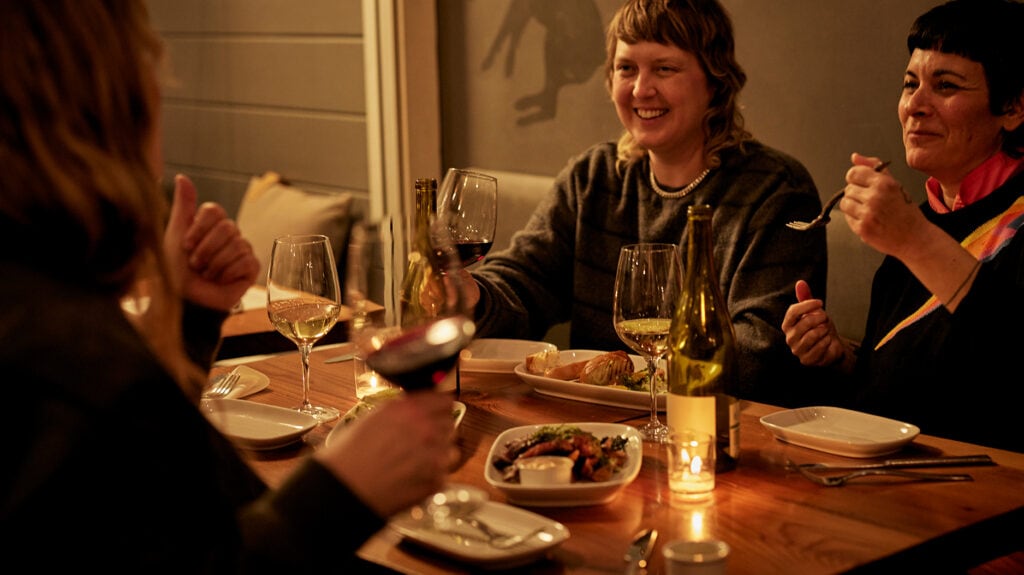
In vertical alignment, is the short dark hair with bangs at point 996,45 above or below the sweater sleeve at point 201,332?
above

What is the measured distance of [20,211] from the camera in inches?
33.9

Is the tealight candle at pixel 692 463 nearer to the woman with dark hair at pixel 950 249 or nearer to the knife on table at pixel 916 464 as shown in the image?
the knife on table at pixel 916 464

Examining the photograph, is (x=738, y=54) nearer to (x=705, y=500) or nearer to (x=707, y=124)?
(x=707, y=124)

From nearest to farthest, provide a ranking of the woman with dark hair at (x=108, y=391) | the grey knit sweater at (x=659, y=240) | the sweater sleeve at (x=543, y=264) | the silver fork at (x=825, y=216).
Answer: the woman with dark hair at (x=108, y=391)
the silver fork at (x=825, y=216)
the grey knit sweater at (x=659, y=240)
the sweater sleeve at (x=543, y=264)

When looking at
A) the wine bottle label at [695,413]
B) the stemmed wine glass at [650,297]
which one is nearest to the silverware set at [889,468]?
the wine bottle label at [695,413]

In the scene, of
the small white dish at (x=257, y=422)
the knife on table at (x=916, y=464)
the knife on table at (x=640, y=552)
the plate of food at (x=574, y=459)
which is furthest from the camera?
the small white dish at (x=257, y=422)

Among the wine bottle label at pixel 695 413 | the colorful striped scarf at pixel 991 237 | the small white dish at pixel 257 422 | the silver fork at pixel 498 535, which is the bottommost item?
the silver fork at pixel 498 535

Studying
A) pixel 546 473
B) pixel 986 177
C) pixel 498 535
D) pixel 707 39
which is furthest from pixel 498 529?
pixel 707 39

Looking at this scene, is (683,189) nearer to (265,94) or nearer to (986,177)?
(986,177)

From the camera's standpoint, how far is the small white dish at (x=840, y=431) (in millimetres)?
1542

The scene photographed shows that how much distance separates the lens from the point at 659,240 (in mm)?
2598

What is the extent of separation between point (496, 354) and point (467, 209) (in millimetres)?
304

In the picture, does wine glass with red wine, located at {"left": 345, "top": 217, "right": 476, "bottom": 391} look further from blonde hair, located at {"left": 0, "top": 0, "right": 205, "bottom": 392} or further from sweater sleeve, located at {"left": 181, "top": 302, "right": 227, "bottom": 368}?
sweater sleeve, located at {"left": 181, "top": 302, "right": 227, "bottom": 368}

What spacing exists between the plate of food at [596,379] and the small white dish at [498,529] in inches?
18.8
